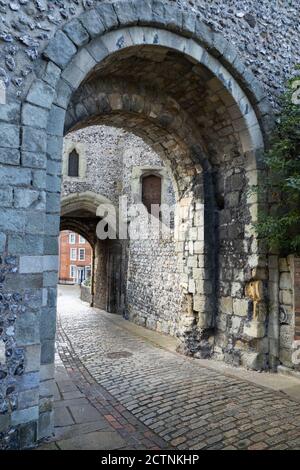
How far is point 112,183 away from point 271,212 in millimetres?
7604

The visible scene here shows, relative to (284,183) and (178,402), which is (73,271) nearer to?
(284,183)

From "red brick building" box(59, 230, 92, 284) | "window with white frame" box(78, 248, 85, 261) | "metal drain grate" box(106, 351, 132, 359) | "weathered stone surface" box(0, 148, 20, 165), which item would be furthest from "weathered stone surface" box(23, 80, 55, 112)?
"window with white frame" box(78, 248, 85, 261)

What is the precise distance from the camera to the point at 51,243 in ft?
11.9

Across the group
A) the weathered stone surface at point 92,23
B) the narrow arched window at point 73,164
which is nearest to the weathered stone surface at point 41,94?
the weathered stone surface at point 92,23

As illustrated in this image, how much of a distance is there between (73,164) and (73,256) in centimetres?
2266

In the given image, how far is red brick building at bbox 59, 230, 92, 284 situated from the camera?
1314 inches

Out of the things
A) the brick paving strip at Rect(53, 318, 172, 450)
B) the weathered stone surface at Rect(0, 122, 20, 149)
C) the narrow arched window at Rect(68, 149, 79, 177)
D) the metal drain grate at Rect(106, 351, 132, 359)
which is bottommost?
the metal drain grate at Rect(106, 351, 132, 359)

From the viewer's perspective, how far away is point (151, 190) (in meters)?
10.9

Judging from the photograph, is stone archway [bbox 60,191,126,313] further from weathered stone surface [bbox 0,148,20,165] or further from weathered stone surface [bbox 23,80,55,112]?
weathered stone surface [bbox 0,148,20,165]

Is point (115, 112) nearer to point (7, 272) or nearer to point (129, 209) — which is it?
point (7, 272)

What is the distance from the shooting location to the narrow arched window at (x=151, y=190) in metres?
10.7

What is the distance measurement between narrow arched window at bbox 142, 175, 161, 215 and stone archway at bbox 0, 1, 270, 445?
3512 mm

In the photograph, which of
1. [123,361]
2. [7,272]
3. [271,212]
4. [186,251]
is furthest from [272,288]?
[7,272]

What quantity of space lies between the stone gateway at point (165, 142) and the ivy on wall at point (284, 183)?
0.17 m
